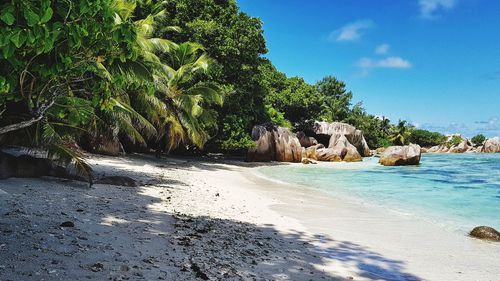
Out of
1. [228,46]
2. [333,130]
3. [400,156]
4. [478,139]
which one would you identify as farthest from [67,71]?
[478,139]

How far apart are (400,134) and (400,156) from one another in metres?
24.3

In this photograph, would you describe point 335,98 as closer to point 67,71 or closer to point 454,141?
point 454,141

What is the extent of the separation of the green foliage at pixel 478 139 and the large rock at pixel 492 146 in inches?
181

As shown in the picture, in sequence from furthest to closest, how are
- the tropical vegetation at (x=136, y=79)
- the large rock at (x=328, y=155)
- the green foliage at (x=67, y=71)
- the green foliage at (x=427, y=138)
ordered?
the green foliage at (x=427, y=138) → the large rock at (x=328, y=155) → the tropical vegetation at (x=136, y=79) → the green foliage at (x=67, y=71)

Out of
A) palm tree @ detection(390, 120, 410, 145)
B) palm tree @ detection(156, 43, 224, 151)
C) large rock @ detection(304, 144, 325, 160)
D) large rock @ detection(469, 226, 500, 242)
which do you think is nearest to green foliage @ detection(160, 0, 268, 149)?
palm tree @ detection(156, 43, 224, 151)

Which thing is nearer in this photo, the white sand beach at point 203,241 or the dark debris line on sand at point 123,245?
the dark debris line on sand at point 123,245

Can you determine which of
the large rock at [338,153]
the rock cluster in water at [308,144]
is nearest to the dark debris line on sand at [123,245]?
the rock cluster in water at [308,144]

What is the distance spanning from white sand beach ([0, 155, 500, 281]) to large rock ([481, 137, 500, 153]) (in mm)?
65262

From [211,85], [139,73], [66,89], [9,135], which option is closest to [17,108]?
[9,135]

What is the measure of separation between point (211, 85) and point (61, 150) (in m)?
12.6

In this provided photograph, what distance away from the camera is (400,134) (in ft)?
174

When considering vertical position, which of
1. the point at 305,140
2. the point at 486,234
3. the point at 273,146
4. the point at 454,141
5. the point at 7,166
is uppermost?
the point at 454,141

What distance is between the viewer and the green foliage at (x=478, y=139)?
224 ft

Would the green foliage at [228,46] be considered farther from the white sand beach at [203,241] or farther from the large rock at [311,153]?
the white sand beach at [203,241]
